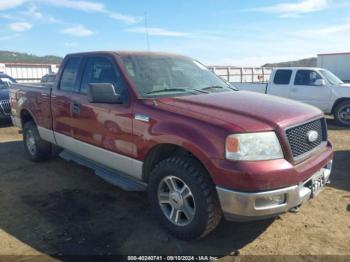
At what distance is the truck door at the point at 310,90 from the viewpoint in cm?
1066

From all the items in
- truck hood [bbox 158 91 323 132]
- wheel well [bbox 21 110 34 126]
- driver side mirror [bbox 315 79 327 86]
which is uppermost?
truck hood [bbox 158 91 323 132]

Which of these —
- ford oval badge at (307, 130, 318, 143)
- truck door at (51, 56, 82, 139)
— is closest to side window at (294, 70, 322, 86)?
ford oval badge at (307, 130, 318, 143)

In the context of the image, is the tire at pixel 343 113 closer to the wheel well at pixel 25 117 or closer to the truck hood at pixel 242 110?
the truck hood at pixel 242 110

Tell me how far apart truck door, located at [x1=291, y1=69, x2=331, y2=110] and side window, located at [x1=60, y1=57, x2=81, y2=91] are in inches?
306

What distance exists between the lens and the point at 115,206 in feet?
14.6

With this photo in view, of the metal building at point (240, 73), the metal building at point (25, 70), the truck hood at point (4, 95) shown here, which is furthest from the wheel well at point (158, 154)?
the metal building at point (25, 70)

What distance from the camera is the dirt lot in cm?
345

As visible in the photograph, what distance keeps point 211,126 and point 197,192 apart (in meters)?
0.62

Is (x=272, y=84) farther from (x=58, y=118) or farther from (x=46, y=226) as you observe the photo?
(x=46, y=226)

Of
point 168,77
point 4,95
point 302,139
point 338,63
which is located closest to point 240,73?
point 338,63

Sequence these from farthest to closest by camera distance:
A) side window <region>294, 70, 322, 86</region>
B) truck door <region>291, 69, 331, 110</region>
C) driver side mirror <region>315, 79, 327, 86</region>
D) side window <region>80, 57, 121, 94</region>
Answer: side window <region>294, 70, 322, 86</region> < truck door <region>291, 69, 331, 110</region> < driver side mirror <region>315, 79, 327, 86</region> < side window <region>80, 57, 121, 94</region>

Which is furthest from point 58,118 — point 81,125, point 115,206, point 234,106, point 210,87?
point 234,106

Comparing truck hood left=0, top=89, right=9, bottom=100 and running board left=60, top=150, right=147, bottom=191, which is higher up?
truck hood left=0, top=89, right=9, bottom=100

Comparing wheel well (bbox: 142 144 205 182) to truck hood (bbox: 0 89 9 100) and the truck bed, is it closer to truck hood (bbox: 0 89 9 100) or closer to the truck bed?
the truck bed
